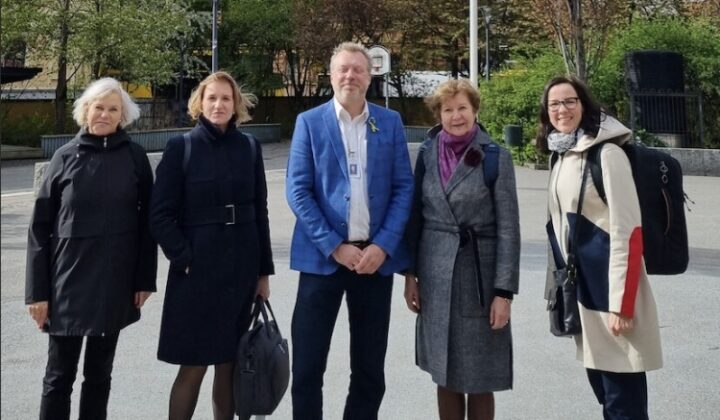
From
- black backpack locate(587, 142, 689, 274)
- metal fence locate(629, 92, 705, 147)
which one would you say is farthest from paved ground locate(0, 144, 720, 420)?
metal fence locate(629, 92, 705, 147)

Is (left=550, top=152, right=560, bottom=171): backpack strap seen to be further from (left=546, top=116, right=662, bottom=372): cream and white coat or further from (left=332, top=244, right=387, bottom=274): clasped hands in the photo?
(left=332, top=244, right=387, bottom=274): clasped hands

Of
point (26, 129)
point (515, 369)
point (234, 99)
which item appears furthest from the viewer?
point (26, 129)

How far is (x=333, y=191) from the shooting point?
177 inches

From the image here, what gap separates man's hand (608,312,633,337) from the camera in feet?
13.4

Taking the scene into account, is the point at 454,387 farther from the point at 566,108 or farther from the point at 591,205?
the point at 566,108

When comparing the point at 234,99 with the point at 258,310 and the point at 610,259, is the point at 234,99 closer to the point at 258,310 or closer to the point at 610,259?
the point at 258,310

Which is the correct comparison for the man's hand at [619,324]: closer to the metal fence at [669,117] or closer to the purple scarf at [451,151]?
the purple scarf at [451,151]

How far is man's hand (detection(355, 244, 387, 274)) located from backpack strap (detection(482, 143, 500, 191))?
574 mm

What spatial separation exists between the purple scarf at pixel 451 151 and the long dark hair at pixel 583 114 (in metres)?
0.31

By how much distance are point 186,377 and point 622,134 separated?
232 cm

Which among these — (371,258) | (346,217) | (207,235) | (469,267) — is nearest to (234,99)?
(207,235)

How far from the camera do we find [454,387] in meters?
4.45

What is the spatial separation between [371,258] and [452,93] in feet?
2.78

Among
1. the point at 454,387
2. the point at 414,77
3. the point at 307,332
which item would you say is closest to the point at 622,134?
the point at 454,387
